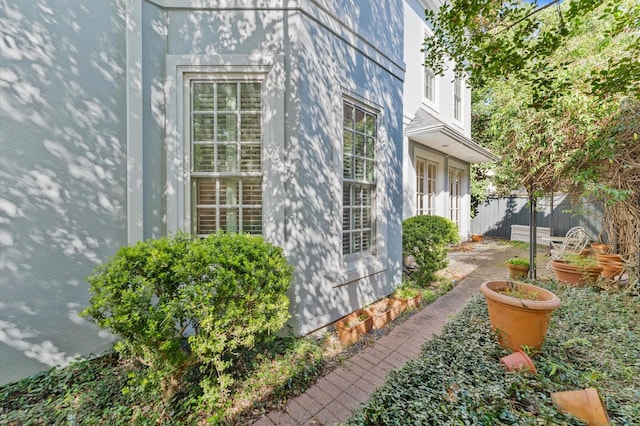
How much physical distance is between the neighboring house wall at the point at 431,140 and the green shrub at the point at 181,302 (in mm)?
5432

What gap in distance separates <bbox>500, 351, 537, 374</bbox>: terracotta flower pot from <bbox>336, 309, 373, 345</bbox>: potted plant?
1.67 meters

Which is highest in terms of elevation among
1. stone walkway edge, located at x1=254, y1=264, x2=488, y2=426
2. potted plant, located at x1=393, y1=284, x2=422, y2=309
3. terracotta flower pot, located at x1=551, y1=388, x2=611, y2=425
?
terracotta flower pot, located at x1=551, y1=388, x2=611, y2=425

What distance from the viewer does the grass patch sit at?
1.68 metres

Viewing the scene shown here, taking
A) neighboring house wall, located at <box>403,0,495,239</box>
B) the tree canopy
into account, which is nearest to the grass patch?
the tree canopy

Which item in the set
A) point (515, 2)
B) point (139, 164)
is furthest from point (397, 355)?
point (515, 2)

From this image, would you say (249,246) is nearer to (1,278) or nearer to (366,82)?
(1,278)

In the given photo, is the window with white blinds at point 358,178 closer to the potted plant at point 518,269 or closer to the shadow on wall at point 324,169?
the shadow on wall at point 324,169

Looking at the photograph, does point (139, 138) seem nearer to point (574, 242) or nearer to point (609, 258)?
point (609, 258)

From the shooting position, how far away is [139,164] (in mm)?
2977

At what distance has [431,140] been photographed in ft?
24.1

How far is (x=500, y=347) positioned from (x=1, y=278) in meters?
5.12

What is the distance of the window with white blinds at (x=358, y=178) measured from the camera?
4055mm

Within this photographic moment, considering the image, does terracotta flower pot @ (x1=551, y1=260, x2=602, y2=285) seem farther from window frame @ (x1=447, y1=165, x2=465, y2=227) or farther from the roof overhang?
window frame @ (x1=447, y1=165, x2=465, y2=227)

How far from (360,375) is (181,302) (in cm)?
205
